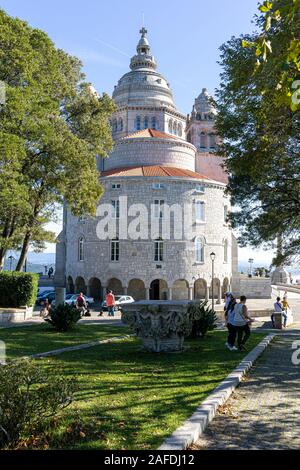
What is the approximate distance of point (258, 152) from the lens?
1453cm

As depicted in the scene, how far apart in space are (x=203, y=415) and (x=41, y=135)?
16.1 m

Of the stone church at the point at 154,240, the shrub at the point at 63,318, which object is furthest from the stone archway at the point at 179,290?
the shrub at the point at 63,318

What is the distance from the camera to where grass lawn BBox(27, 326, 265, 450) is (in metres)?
5.62

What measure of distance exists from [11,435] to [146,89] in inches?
2159

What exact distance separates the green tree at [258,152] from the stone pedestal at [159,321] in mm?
5523

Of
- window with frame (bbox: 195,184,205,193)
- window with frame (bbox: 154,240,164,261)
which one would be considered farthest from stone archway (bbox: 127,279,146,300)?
window with frame (bbox: 195,184,205,193)

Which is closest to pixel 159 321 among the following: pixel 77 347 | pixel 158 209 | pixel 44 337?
pixel 77 347

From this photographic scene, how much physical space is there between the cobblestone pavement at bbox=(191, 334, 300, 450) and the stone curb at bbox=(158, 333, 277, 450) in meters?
0.10


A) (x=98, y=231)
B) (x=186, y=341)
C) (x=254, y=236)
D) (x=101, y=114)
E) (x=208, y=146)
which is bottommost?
(x=186, y=341)

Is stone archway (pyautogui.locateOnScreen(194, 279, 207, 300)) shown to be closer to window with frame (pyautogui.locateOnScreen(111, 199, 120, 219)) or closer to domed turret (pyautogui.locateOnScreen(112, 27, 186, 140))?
window with frame (pyautogui.locateOnScreen(111, 199, 120, 219))

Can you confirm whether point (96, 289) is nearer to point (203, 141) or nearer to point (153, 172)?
point (153, 172)

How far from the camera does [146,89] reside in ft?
184

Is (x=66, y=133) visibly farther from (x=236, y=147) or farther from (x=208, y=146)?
(x=208, y=146)

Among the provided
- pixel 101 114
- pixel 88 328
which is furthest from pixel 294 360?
pixel 101 114
